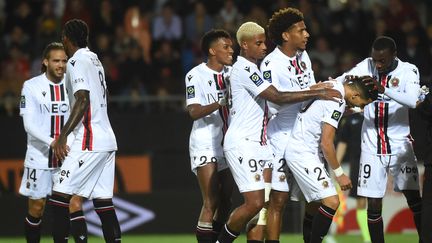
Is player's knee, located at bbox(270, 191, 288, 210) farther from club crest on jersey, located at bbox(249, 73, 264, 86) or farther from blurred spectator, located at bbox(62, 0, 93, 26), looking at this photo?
blurred spectator, located at bbox(62, 0, 93, 26)

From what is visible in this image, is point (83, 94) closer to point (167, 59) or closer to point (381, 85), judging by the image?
point (381, 85)

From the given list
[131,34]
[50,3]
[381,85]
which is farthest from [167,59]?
[381,85]

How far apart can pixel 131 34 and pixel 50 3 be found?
1.69 m

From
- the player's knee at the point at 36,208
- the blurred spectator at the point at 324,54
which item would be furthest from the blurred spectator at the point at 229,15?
the player's knee at the point at 36,208

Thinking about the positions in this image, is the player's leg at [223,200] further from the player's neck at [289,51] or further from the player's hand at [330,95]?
the player's hand at [330,95]

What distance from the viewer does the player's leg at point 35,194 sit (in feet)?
36.6

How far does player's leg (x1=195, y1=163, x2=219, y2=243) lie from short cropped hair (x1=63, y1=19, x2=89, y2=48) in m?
1.76

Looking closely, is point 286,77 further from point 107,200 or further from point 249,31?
point 107,200

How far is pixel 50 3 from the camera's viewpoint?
59.0ft

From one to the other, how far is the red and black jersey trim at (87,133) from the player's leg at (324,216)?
7.58 feet

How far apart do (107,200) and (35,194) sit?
1.23m

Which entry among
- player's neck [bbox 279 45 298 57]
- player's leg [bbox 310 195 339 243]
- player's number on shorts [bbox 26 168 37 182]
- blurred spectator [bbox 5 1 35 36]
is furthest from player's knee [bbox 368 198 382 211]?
blurred spectator [bbox 5 1 35 36]

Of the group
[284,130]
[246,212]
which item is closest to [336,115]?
[284,130]

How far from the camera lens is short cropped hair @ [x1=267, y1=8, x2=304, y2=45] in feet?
33.8
